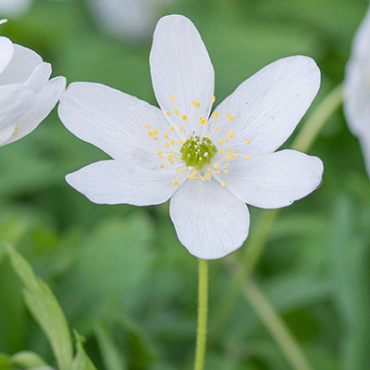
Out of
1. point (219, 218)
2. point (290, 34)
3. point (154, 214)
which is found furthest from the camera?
point (290, 34)

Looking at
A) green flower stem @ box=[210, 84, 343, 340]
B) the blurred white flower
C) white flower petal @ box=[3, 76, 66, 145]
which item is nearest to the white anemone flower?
green flower stem @ box=[210, 84, 343, 340]

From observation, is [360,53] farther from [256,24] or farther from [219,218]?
[256,24]

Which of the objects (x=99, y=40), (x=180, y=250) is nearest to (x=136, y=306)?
(x=180, y=250)

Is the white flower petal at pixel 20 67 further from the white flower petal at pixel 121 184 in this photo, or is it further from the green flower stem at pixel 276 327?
the green flower stem at pixel 276 327

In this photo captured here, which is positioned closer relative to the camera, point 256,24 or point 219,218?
point 219,218

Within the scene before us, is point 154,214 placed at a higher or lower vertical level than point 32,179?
lower

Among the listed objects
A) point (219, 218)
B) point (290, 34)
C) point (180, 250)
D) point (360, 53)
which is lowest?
point (290, 34)
